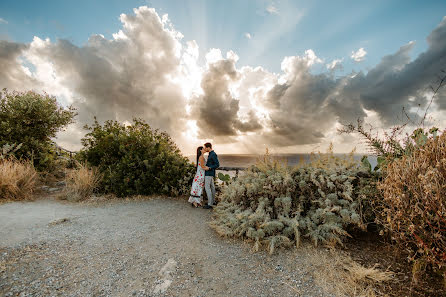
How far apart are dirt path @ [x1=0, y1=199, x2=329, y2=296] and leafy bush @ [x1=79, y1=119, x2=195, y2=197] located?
7.56 feet

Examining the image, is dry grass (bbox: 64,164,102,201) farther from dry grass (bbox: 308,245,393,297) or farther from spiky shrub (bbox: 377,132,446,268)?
spiky shrub (bbox: 377,132,446,268)

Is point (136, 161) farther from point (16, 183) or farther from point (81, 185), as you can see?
point (16, 183)

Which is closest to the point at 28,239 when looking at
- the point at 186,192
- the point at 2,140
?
the point at 186,192

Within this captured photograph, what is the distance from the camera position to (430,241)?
3061 millimetres

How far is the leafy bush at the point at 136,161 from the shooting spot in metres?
8.01

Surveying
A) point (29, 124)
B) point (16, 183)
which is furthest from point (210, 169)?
point (29, 124)

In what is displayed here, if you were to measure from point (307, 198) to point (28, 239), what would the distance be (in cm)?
583

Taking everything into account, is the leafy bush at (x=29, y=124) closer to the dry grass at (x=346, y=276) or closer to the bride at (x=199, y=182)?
the bride at (x=199, y=182)

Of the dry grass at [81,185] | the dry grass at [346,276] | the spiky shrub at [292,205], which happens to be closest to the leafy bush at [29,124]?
the dry grass at [81,185]

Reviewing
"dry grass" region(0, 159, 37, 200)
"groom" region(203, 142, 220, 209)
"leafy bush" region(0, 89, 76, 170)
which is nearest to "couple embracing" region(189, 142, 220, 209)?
"groom" region(203, 142, 220, 209)

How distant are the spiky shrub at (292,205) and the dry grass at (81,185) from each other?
5354 millimetres

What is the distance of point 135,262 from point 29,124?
11.8 metres

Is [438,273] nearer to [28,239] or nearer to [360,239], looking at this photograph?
[360,239]

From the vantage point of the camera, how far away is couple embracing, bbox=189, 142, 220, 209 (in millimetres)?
6961
